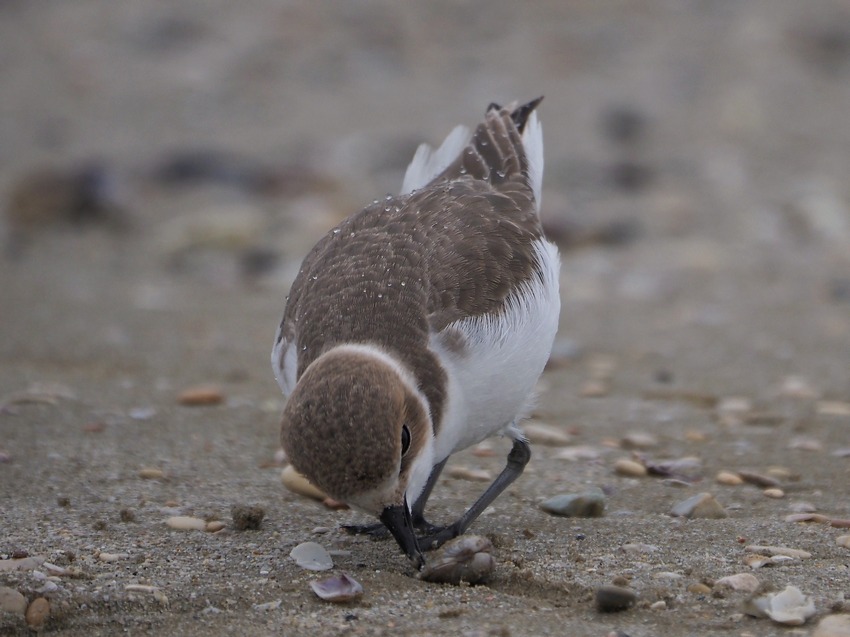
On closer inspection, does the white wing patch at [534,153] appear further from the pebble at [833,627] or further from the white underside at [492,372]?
the pebble at [833,627]

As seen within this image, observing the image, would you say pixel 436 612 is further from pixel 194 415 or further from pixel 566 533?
pixel 194 415

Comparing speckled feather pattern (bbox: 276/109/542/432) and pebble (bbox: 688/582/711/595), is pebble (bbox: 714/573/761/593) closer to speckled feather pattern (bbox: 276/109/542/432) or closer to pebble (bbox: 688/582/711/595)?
pebble (bbox: 688/582/711/595)

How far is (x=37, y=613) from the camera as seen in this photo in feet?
12.5

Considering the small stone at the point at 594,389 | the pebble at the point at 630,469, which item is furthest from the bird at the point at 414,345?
the small stone at the point at 594,389

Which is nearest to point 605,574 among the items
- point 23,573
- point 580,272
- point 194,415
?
point 23,573

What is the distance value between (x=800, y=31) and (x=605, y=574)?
12.0 m

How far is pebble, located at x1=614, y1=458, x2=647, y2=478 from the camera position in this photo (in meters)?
5.50

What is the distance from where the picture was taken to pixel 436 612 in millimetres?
3857

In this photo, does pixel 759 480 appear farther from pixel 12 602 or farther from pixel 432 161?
pixel 12 602

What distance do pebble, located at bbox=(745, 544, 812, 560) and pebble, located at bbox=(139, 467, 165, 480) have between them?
2.46 meters

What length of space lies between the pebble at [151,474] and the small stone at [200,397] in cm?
115

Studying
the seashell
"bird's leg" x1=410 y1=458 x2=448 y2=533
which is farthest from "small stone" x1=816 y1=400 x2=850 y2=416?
the seashell

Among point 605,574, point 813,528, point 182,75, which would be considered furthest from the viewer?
point 182,75

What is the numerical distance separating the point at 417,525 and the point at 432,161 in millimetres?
2231
